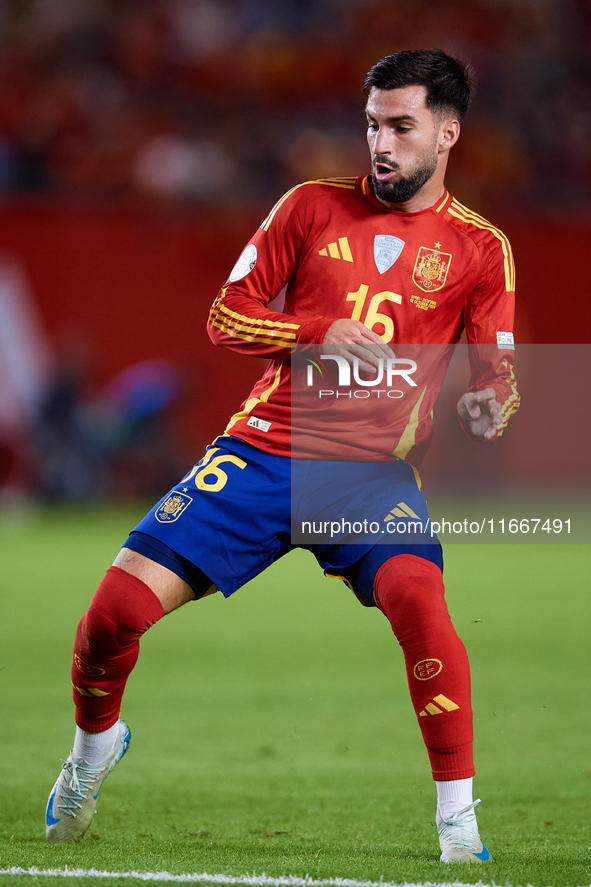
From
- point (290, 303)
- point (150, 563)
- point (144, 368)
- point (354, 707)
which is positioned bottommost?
point (144, 368)

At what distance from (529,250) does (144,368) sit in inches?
184

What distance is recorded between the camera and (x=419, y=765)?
3945 millimetres

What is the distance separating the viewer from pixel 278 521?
2.92 m

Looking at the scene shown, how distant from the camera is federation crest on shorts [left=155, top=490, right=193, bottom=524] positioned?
9.49ft

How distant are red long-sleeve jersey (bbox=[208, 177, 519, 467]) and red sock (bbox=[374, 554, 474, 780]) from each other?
1.54 ft

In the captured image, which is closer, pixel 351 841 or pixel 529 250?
pixel 351 841

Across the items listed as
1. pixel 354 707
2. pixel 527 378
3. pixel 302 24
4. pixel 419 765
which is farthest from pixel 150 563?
pixel 302 24

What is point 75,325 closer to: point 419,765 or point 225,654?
point 225,654

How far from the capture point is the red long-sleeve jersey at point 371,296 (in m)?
2.98

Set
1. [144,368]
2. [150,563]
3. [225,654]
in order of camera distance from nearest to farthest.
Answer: [150,563] → [225,654] → [144,368]

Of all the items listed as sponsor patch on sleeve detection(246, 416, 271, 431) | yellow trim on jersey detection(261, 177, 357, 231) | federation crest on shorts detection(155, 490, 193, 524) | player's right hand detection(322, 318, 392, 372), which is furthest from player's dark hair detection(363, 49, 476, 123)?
federation crest on shorts detection(155, 490, 193, 524)

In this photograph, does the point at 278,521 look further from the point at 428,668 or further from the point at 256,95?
the point at 256,95

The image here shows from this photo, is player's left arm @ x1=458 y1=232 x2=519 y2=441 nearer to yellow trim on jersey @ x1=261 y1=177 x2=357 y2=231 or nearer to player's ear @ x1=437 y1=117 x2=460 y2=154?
player's ear @ x1=437 y1=117 x2=460 y2=154

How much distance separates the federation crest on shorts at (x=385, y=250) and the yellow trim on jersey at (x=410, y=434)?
350mm
